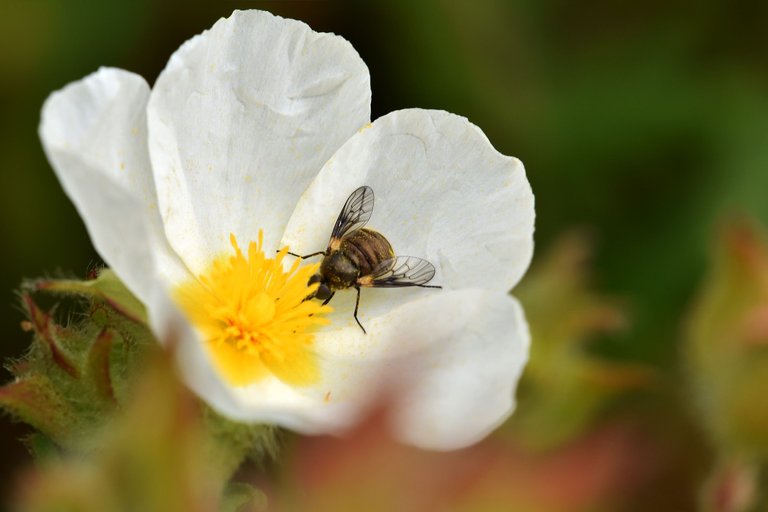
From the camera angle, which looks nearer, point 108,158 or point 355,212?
point 108,158

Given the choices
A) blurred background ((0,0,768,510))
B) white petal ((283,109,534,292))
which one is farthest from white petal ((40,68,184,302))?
blurred background ((0,0,768,510))

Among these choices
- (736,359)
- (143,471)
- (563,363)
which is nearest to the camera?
(143,471)

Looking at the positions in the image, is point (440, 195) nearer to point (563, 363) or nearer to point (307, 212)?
point (307, 212)

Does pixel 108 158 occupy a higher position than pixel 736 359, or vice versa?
pixel 108 158

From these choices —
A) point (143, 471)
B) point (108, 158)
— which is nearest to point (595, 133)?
point (108, 158)

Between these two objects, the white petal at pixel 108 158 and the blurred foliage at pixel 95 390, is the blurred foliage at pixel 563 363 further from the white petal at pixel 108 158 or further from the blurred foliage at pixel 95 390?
the white petal at pixel 108 158

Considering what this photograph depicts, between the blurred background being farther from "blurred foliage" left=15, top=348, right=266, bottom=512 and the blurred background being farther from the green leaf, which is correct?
"blurred foliage" left=15, top=348, right=266, bottom=512

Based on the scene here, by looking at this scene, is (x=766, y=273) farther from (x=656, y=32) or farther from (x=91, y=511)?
(x=91, y=511)
